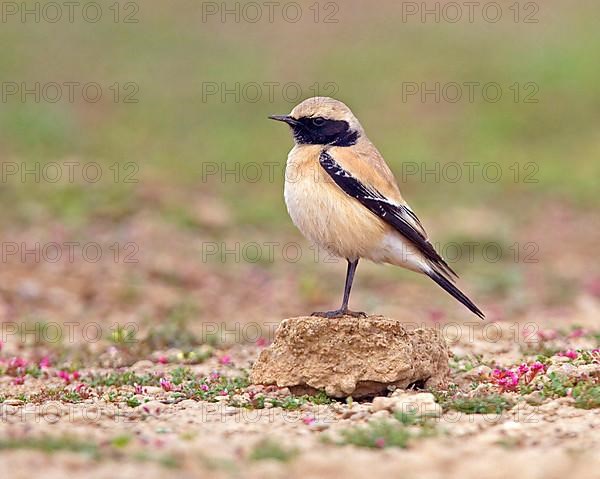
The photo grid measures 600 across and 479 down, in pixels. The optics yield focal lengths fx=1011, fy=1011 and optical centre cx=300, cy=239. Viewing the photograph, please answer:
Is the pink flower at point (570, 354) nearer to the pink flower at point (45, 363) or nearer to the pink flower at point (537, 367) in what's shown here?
the pink flower at point (537, 367)

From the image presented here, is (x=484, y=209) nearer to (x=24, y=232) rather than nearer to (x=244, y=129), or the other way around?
(x=244, y=129)

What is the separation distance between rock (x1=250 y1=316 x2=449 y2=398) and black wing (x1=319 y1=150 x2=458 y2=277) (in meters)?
0.72

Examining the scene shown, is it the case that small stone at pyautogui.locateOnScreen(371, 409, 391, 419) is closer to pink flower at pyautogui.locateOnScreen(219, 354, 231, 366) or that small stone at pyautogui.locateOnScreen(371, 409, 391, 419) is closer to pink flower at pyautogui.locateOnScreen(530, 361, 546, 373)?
pink flower at pyautogui.locateOnScreen(530, 361, 546, 373)

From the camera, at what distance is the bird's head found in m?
8.32

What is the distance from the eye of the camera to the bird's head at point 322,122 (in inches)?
328

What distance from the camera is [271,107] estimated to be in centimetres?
2380

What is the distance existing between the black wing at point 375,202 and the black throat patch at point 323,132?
0.32 metres

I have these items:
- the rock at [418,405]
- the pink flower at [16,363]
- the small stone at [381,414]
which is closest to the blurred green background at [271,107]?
the pink flower at [16,363]

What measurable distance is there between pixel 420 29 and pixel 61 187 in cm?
1444

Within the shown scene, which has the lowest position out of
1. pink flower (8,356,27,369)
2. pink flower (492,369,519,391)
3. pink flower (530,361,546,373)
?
pink flower (8,356,27,369)

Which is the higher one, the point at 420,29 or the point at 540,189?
the point at 420,29

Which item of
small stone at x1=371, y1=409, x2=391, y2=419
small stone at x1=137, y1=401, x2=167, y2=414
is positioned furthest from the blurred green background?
small stone at x1=371, y1=409, x2=391, y2=419

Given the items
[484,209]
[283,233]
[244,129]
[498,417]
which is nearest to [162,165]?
[244,129]

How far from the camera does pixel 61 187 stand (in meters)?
16.7
